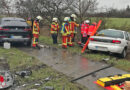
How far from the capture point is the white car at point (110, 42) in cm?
714

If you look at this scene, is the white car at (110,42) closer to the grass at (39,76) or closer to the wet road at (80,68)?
the wet road at (80,68)

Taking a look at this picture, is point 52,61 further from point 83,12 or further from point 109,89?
point 83,12

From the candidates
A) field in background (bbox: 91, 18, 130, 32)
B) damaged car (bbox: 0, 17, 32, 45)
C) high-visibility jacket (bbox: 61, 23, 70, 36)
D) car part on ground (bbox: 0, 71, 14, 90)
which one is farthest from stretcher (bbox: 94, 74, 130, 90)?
field in background (bbox: 91, 18, 130, 32)

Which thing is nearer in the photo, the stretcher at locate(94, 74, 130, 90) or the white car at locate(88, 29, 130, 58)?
the stretcher at locate(94, 74, 130, 90)

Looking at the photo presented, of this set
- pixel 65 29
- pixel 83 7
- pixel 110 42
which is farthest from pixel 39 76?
pixel 83 7

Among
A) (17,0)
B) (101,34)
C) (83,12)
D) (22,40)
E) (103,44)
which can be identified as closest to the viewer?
(103,44)

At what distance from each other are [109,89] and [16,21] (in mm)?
6869

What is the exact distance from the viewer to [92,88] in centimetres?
430

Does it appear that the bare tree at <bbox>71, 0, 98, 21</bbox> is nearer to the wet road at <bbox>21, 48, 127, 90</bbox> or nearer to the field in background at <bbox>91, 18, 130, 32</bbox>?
the field in background at <bbox>91, 18, 130, 32</bbox>

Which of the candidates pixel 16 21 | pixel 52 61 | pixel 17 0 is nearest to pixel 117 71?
pixel 52 61

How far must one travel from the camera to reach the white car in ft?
23.4

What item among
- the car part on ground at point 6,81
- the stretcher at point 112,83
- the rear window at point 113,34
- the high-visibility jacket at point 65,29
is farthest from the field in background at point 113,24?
the car part on ground at point 6,81

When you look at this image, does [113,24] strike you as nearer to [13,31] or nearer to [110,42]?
[110,42]

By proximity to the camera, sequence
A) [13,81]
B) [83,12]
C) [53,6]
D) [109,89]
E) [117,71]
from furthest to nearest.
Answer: [53,6], [83,12], [117,71], [13,81], [109,89]
